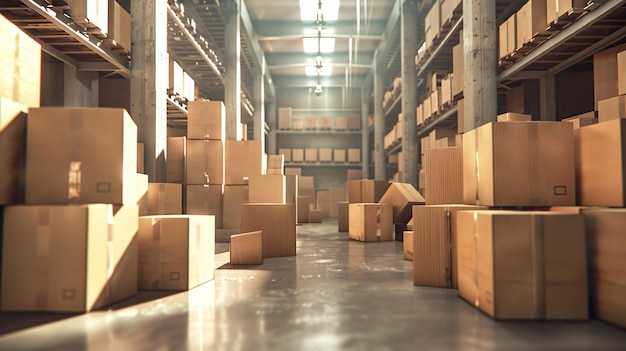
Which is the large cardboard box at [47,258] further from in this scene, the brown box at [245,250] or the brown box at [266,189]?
the brown box at [266,189]

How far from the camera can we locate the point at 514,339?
8.29 ft

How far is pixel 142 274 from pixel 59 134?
4.21 feet

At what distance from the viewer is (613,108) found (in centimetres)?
451

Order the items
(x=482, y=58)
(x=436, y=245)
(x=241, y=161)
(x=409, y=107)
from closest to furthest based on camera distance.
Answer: (x=436, y=245) < (x=482, y=58) < (x=241, y=161) < (x=409, y=107)

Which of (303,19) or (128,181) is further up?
(303,19)

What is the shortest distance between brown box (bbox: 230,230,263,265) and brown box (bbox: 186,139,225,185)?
2.64 metres

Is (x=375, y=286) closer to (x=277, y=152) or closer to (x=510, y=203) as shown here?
(x=510, y=203)

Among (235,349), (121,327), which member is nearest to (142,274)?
(121,327)

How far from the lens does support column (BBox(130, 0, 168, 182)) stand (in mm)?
6391

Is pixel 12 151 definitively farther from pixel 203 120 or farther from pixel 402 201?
pixel 402 201

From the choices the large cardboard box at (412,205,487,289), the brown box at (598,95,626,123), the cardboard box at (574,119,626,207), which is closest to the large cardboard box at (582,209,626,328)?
the cardboard box at (574,119,626,207)

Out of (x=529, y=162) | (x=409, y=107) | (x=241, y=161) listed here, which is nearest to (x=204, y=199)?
(x=241, y=161)

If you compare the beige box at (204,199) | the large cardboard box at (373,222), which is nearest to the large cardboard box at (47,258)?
the beige box at (204,199)

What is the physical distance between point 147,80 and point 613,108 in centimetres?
557
